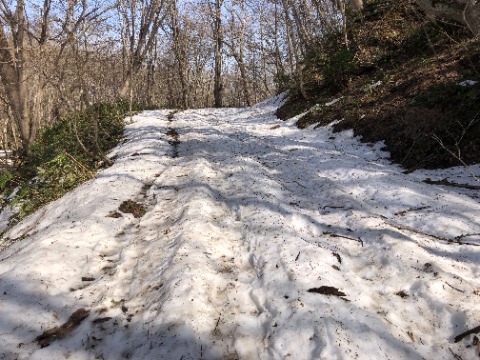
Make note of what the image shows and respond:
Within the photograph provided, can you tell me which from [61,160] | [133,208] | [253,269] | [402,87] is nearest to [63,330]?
[253,269]

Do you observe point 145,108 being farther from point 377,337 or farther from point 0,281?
point 377,337

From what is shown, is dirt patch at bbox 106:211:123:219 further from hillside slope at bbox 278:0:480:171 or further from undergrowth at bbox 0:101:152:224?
hillside slope at bbox 278:0:480:171

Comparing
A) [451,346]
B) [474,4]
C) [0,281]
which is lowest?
[451,346]

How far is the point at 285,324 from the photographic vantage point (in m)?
3.02

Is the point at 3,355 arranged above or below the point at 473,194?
below

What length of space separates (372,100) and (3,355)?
9.53 metres

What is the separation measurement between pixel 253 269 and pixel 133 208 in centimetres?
268

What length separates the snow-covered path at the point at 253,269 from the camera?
2896 millimetres

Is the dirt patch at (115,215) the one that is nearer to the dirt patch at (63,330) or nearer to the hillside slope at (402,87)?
the dirt patch at (63,330)

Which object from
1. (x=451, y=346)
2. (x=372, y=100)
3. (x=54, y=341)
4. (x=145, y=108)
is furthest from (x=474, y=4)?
(x=145, y=108)

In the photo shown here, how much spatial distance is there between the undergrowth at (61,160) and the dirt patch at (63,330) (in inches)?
188

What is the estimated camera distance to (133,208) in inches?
225

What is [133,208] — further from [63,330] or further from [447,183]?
[447,183]

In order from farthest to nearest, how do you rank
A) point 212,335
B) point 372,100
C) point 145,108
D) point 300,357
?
point 145,108
point 372,100
point 212,335
point 300,357
